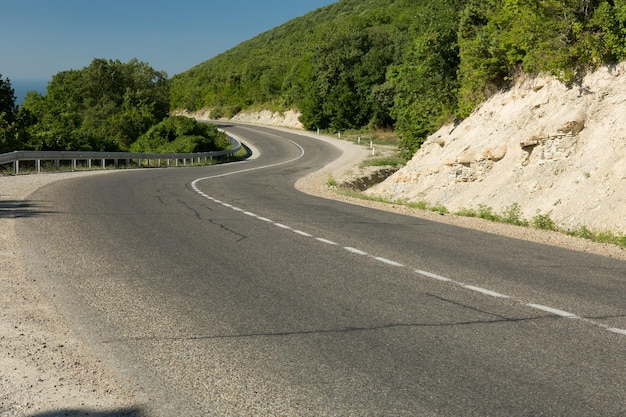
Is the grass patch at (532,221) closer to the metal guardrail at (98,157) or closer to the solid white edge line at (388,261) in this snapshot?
the solid white edge line at (388,261)

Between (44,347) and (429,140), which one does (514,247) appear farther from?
(429,140)

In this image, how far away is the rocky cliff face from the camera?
16281mm

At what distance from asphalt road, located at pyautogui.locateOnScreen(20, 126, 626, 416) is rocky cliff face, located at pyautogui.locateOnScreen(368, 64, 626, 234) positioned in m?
4.49

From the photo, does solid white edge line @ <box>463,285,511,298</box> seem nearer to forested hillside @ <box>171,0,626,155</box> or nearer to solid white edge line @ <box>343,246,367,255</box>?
solid white edge line @ <box>343,246,367,255</box>

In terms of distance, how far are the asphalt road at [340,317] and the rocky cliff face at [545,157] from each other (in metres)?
4.49

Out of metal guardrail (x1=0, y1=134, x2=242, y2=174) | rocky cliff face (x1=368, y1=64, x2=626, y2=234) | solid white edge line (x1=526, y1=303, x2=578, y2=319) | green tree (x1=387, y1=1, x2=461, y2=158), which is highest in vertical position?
green tree (x1=387, y1=1, x2=461, y2=158)

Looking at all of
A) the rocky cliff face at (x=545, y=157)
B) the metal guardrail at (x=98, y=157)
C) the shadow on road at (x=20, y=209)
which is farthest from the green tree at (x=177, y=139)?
the shadow on road at (x=20, y=209)

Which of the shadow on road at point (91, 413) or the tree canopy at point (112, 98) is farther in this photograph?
the tree canopy at point (112, 98)

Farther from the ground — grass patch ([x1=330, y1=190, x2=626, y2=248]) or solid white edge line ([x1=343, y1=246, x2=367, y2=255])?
solid white edge line ([x1=343, y1=246, x2=367, y2=255])

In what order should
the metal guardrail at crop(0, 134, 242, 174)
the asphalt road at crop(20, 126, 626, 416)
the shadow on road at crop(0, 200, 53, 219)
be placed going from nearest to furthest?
the asphalt road at crop(20, 126, 626, 416)
the shadow on road at crop(0, 200, 53, 219)
the metal guardrail at crop(0, 134, 242, 174)

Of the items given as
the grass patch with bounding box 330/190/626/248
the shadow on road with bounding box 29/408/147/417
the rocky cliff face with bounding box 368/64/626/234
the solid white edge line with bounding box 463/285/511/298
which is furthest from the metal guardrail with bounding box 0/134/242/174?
the shadow on road with bounding box 29/408/147/417

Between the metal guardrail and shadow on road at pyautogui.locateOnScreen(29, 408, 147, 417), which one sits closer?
shadow on road at pyautogui.locateOnScreen(29, 408, 147, 417)

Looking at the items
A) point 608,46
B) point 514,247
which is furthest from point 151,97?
point 514,247

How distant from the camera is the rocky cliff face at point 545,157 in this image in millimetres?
16281
